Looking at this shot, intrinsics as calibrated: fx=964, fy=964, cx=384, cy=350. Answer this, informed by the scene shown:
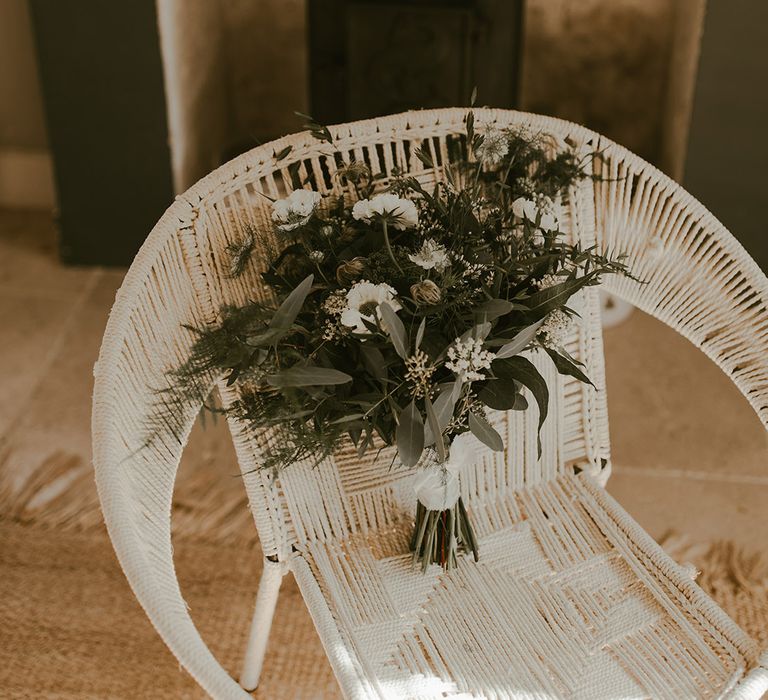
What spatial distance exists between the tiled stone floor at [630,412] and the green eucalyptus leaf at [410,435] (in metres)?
0.90

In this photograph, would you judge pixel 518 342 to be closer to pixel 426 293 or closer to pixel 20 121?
pixel 426 293

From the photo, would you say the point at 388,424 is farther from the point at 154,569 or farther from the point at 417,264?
the point at 154,569

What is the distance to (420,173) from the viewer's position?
4.15 feet

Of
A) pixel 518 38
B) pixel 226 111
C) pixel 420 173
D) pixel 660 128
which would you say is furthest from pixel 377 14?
pixel 420 173

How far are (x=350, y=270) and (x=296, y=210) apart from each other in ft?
0.32

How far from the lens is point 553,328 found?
1027 millimetres

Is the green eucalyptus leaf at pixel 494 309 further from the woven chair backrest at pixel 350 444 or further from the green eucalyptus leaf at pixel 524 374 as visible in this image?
the woven chair backrest at pixel 350 444

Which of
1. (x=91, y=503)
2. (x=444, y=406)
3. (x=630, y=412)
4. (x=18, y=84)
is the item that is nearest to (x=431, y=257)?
(x=444, y=406)

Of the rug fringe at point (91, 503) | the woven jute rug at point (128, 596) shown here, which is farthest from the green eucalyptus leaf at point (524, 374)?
the rug fringe at point (91, 503)

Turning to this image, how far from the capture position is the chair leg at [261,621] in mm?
1206

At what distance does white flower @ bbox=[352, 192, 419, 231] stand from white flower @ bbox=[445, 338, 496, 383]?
17 centimetres

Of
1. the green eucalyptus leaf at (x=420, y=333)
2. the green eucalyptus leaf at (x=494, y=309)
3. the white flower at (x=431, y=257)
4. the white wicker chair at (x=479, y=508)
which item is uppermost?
the white flower at (x=431, y=257)

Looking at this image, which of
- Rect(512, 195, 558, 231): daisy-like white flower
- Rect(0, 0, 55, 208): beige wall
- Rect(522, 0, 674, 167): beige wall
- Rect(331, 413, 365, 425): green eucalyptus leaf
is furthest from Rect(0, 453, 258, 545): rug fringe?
Rect(522, 0, 674, 167): beige wall

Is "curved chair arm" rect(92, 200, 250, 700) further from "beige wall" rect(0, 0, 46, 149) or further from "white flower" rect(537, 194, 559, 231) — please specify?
"beige wall" rect(0, 0, 46, 149)
